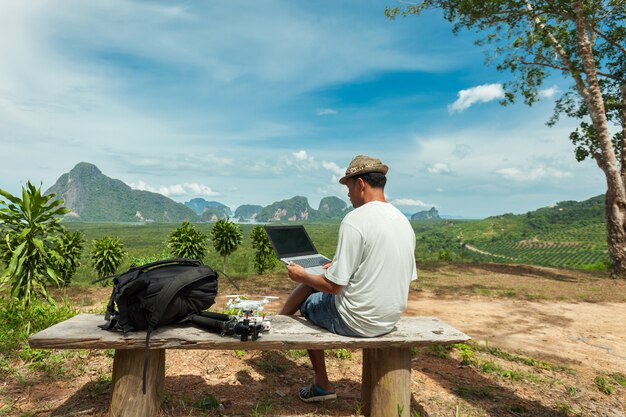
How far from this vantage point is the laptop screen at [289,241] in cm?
351

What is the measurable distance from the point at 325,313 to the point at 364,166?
1.27 meters

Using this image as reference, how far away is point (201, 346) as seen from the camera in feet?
9.27

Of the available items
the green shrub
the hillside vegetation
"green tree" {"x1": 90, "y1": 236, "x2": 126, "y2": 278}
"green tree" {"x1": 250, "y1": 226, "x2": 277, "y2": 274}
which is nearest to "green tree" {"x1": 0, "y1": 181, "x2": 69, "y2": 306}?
the green shrub

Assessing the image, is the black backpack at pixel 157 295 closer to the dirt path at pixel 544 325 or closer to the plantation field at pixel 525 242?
the dirt path at pixel 544 325

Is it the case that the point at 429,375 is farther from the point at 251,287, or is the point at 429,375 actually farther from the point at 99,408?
the point at 251,287

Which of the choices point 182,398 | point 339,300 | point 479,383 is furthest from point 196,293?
point 479,383

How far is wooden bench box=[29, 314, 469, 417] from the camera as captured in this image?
Result: 276cm

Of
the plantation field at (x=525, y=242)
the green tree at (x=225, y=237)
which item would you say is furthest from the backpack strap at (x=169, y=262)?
the plantation field at (x=525, y=242)

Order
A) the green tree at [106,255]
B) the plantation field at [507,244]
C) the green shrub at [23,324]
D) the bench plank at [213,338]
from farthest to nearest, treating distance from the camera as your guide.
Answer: the plantation field at [507,244] → the green tree at [106,255] → the green shrub at [23,324] → the bench plank at [213,338]

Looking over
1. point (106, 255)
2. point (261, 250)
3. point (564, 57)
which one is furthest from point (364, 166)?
point (261, 250)

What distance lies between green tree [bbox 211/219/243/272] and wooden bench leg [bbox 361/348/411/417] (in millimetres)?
19458

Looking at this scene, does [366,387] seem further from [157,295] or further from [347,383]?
[157,295]

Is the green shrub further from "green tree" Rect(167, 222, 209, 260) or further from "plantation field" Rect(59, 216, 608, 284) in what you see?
"plantation field" Rect(59, 216, 608, 284)

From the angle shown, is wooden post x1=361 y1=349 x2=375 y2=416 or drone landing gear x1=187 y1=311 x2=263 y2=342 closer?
drone landing gear x1=187 y1=311 x2=263 y2=342
